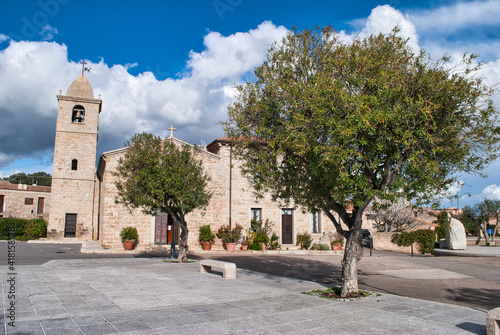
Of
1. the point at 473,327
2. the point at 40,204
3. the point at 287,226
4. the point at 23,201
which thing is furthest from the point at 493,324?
the point at 40,204

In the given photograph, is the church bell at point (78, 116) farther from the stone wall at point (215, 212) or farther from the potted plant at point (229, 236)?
the potted plant at point (229, 236)

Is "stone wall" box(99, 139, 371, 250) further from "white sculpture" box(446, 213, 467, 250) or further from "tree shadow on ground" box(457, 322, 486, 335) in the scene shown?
"tree shadow on ground" box(457, 322, 486, 335)

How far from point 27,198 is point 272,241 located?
3736cm

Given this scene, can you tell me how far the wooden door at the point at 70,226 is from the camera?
3044 centimetres

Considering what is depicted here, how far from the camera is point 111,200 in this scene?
72.9ft

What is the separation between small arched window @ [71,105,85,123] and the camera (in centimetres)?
3228

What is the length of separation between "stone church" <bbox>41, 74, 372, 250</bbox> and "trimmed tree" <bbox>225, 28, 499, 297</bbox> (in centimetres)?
755

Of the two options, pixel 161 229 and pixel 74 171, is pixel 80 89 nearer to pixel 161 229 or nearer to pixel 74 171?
pixel 74 171

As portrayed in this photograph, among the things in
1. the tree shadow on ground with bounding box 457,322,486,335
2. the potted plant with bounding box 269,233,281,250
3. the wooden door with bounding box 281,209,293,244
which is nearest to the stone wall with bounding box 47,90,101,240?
the potted plant with bounding box 269,233,281,250

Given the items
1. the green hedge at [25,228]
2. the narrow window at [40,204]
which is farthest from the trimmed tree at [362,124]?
the narrow window at [40,204]

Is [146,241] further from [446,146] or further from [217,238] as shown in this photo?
[446,146]

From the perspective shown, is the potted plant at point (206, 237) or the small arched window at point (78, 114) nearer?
the potted plant at point (206, 237)

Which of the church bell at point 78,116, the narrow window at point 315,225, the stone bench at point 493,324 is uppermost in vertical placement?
the church bell at point 78,116

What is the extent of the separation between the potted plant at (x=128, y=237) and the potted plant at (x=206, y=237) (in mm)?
4164
